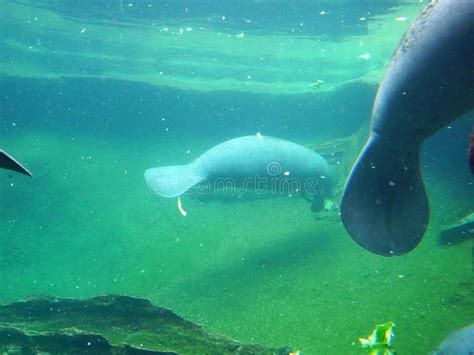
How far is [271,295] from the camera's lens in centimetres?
473

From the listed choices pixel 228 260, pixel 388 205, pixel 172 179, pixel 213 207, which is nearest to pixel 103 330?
pixel 388 205

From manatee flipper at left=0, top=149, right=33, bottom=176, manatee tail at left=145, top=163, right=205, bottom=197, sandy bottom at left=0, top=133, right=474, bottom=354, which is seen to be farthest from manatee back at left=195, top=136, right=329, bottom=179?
manatee flipper at left=0, top=149, right=33, bottom=176

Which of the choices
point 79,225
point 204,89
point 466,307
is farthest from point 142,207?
point 466,307

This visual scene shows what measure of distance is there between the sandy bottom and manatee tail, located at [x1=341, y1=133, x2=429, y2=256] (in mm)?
979

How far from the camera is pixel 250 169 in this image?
658 centimetres

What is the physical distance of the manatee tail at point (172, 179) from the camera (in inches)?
243

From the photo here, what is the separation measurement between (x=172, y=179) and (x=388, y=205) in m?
4.07

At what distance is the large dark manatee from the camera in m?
2.31

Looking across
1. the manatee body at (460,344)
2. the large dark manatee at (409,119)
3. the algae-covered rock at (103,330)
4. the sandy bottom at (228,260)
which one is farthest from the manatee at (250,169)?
the manatee body at (460,344)

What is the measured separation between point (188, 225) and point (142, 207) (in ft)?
5.03

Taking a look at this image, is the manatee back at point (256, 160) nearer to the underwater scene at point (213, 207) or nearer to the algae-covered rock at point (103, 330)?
the underwater scene at point (213, 207)

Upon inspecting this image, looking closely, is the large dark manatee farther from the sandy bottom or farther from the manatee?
the manatee

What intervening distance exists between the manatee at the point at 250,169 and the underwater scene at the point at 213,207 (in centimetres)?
4

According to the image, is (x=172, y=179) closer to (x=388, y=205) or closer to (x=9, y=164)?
(x=388, y=205)
